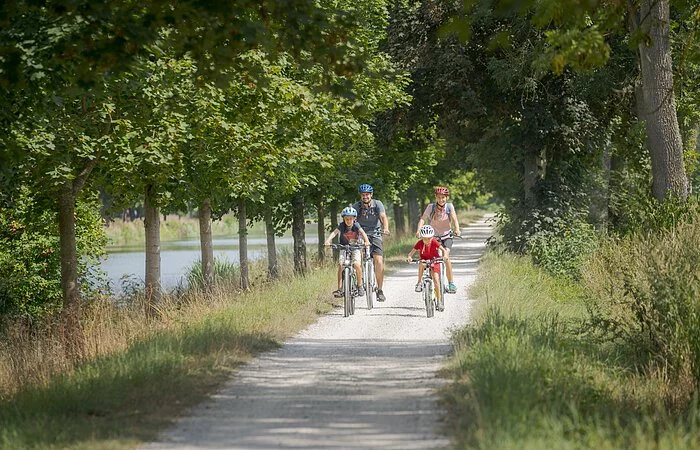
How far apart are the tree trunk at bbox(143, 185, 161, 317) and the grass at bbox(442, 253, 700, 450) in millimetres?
6952

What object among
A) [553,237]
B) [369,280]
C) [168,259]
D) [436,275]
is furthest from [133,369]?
[168,259]

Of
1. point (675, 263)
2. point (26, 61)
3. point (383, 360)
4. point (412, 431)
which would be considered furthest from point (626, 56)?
point (412, 431)

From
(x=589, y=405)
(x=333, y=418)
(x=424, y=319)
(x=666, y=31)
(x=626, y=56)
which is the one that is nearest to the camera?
(x=333, y=418)

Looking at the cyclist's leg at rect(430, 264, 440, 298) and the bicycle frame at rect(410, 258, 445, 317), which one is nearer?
the bicycle frame at rect(410, 258, 445, 317)

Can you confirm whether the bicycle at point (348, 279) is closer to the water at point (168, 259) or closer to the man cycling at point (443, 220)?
the man cycling at point (443, 220)

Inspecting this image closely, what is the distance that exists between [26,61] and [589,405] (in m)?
6.23

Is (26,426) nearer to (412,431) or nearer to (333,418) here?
(333,418)

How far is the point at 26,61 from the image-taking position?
10.8 metres

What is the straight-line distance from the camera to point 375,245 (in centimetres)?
1800

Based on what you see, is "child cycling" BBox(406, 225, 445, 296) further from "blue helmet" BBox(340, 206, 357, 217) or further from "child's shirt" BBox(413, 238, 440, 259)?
"blue helmet" BBox(340, 206, 357, 217)

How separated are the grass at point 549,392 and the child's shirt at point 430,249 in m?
1.55

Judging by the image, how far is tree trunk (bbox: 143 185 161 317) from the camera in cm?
2000

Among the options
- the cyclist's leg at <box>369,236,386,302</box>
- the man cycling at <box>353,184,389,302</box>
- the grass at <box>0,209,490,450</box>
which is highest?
the man cycling at <box>353,184,389,302</box>

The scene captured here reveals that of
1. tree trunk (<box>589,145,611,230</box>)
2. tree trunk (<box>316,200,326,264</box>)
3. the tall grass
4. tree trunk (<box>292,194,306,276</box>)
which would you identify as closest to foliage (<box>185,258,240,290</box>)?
tree trunk (<box>292,194,306,276</box>)
